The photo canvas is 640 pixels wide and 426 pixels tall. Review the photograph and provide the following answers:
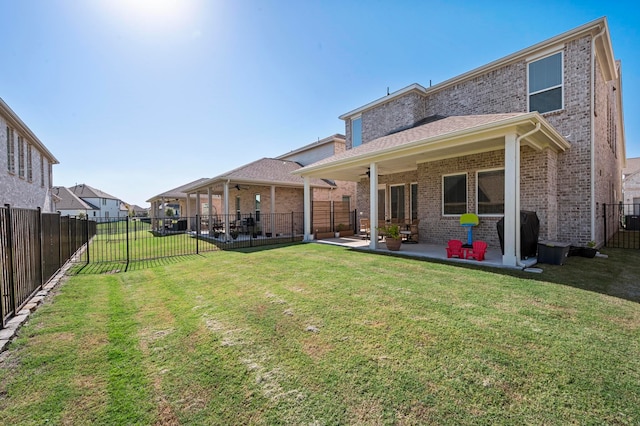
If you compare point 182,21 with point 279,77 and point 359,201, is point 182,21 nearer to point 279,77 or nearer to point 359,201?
point 279,77

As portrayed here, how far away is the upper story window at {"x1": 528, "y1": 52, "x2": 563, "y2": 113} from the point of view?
917 cm

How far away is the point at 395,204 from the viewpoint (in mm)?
13961

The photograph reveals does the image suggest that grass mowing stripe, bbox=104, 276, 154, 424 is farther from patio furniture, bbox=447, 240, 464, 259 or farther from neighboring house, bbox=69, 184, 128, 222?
neighboring house, bbox=69, 184, 128, 222

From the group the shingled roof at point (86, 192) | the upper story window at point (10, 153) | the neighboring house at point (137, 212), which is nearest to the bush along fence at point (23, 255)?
the upper story window at point (10, 153)

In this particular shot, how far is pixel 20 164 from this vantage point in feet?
43.6

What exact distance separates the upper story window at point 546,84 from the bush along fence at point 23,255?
13.9m

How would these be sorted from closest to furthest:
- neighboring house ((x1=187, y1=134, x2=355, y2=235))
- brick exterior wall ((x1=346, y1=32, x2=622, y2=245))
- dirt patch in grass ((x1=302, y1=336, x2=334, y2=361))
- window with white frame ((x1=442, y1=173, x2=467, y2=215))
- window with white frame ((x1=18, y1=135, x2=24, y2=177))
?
dirt patch in grass ((x1=302, y1=336, x2=334, y2=361)) → brick exterior wall ((x1=346, y1=32, x2=622, y2=245)) → window with white frame ((x1=442, y1=173, x2=467, y2=215)) → window with white frame ((x1=18, y1=135, x2=24, y2=177)) → neighboring house ((x1=187, y1=134, x2=355, y2=235))

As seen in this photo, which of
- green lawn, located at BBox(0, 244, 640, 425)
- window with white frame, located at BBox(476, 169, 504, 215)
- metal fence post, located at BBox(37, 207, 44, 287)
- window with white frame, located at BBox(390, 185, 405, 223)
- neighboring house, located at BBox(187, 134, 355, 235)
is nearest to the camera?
green lawn, located at BBox(0, 244, 640, 425)

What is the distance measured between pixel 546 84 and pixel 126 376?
13.2m

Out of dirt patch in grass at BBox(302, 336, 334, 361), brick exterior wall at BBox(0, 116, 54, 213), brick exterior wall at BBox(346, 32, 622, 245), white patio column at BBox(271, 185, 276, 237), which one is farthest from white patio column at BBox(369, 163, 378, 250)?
brick exterior wall at BBox(0, 116, 54, 213)

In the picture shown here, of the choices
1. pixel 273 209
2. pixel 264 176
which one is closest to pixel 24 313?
pixel 264 176

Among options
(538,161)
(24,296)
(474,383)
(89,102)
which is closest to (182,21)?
(89,102)

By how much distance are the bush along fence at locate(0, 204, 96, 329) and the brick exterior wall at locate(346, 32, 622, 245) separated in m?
11.7

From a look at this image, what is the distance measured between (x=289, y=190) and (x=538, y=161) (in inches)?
489
